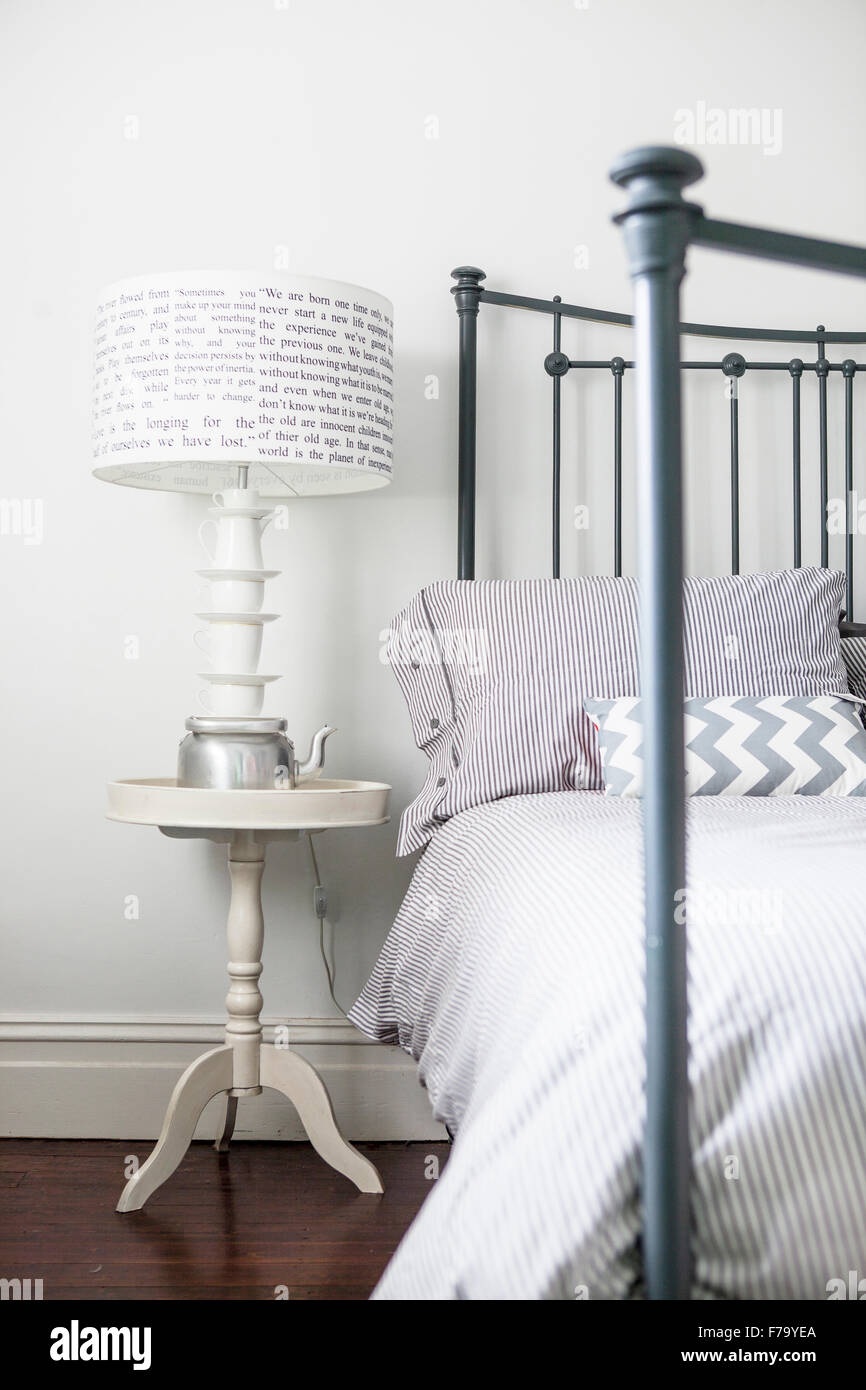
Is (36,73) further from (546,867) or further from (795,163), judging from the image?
(546,867)

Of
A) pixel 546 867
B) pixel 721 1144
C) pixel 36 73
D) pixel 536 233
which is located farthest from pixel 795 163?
pixel 721 1144

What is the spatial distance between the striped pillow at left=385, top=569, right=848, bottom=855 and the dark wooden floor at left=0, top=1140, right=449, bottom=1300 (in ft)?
1.76

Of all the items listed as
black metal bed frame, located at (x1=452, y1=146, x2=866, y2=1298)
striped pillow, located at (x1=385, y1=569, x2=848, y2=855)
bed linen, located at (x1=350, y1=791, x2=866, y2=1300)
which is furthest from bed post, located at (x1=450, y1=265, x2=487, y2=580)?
black metal bed frame, located at (x1=452, y1=146, x2=866, y2=1298)

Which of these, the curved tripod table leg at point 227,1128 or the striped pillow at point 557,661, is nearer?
the striped pillow at point 557,661

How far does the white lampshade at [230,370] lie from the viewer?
65.6 inches

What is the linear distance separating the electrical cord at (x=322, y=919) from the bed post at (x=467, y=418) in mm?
574

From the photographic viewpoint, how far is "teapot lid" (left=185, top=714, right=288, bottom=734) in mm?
1745

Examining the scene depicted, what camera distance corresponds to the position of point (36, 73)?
2.11m

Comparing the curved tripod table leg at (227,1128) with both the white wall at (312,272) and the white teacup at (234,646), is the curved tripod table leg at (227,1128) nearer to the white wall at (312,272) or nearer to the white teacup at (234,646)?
the white wall at (312,272)

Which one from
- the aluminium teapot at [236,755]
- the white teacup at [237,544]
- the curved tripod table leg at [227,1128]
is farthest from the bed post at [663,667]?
the curved tripod table leg at [227,1128]

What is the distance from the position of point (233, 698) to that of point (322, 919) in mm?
499

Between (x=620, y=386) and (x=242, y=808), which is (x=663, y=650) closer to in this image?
(x=242, y=808)

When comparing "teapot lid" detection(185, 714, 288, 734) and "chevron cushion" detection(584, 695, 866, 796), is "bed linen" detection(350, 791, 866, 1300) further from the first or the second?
"teapot lid" detection(185, 714, 288, 734)

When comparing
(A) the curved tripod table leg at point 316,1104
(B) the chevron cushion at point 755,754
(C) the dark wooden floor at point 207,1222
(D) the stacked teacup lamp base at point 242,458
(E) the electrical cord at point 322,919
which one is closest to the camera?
(C) the dark wooden floor at point 207,1222
